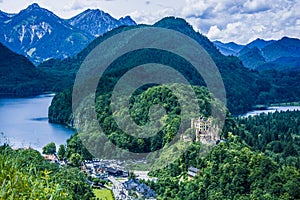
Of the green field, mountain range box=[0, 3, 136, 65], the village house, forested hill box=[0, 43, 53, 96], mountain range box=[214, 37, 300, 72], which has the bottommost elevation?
the green field

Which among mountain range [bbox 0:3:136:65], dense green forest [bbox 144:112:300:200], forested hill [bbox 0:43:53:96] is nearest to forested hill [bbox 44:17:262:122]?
forested hill [bbox 0:43:53:96]

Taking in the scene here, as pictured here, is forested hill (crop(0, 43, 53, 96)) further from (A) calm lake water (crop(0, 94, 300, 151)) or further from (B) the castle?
(B) the castle

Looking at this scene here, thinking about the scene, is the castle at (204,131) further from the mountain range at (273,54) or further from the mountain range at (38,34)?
the mountain range at (38,34)

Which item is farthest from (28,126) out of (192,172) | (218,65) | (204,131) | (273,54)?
(273,54)

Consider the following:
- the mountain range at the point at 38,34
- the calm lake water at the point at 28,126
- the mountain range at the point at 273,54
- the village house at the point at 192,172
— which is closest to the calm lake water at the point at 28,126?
the calm lake water at the point at 28,126

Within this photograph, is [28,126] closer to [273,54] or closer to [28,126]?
[28,126]
